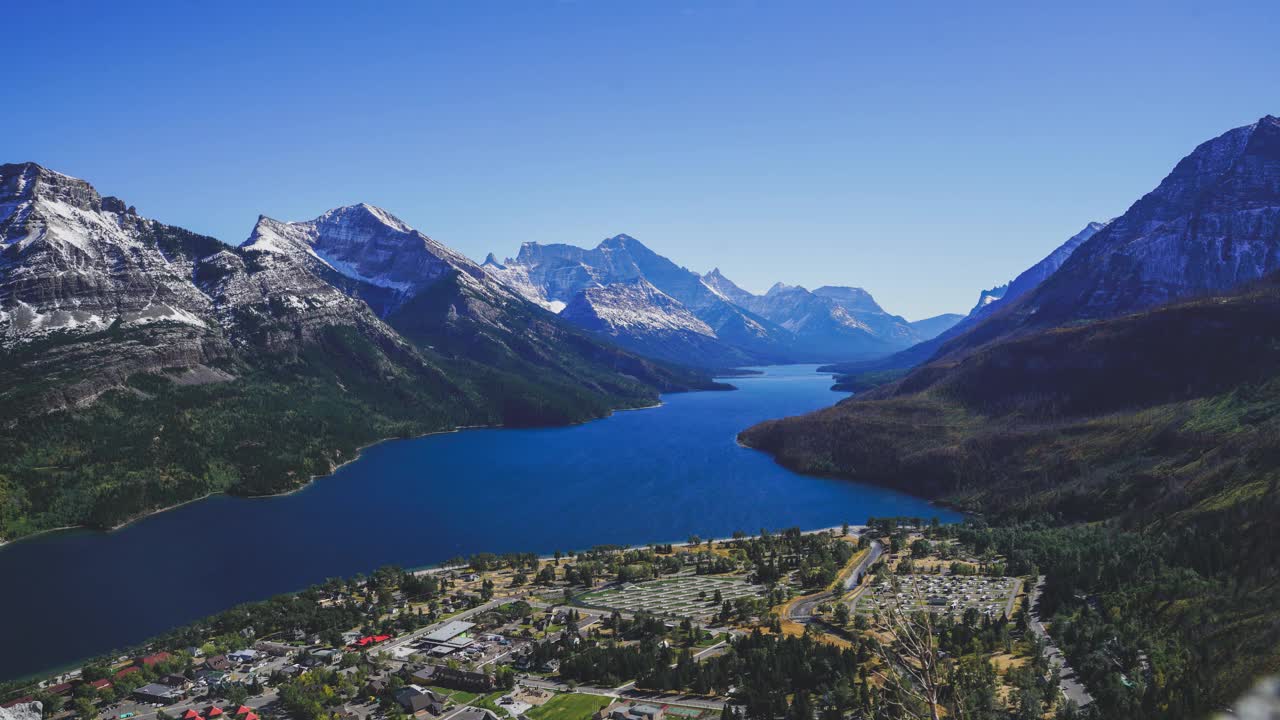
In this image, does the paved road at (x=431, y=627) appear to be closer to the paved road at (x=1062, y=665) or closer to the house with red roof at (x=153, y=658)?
the house with red roof at (x=153, y=658)

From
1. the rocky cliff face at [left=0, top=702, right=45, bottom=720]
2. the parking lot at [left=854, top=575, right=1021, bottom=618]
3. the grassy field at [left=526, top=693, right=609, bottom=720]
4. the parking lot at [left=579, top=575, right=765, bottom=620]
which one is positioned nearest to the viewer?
the rocky cliff face at [left=0, top=702, right=45, bottom=720]

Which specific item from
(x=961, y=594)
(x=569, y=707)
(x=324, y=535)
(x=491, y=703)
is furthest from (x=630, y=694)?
(x=324, y=535)

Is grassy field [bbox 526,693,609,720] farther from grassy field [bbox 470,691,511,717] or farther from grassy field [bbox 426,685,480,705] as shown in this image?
grassy field [bbox 426,685,480,705]

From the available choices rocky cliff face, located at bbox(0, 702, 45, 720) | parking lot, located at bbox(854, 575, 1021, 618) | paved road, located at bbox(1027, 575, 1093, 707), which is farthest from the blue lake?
paved road, located at bbox(1027, 575, 1093, 707)

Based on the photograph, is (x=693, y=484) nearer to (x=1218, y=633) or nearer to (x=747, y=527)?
(x=747, y=527)

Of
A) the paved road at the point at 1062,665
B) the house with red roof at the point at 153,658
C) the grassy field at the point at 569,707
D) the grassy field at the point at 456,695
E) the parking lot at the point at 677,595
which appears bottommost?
the paved road at the point at 1062,665

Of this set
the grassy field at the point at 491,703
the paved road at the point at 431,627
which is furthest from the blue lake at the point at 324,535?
the grassy field at the point at 491,703

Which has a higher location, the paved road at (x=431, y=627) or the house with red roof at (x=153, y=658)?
the house with red roof at (x=153, y=658)
